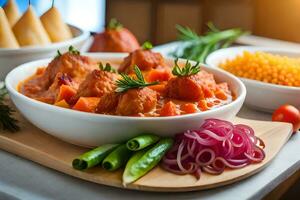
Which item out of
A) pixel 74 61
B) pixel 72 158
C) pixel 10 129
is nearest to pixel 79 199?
pixel 72 158

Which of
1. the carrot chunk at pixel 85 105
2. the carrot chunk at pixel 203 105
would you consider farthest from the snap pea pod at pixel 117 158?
the carrot chunk at pixel 203 105

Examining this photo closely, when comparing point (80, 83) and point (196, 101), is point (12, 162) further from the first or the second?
point (196, 101)

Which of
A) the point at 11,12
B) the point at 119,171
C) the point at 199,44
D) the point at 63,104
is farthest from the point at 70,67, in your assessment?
the point at 199,44

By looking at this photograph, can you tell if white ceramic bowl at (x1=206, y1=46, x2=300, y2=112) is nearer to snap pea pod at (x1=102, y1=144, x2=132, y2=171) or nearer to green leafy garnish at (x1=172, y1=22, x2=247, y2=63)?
green leafy garnish at (x1=172, y1=22, x2=247, y2=63)

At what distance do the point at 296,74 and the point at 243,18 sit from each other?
108 centimetres

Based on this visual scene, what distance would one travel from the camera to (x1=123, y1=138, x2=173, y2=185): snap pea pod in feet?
3.84

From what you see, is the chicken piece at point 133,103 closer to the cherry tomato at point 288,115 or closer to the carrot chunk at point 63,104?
the carrot chunk at point 63,104

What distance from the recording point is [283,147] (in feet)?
4.74

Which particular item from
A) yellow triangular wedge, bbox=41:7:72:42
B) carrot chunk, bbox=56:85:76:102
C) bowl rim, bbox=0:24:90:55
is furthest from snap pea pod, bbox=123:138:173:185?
yellow triangular wedge, bbox=41:7:72:42

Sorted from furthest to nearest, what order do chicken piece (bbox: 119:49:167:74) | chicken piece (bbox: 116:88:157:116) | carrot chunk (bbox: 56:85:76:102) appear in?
chicken piece (bbox: 119:49:167:74) → carrot chunk (bbox: 56:85:76:102) → chicken piece (bbox: 116:88:157:116)

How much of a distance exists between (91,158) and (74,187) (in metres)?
0.07

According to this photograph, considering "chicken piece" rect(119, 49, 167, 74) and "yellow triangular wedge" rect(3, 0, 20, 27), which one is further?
"yellow triangular wedge" rect(3, 0, 20, 27)

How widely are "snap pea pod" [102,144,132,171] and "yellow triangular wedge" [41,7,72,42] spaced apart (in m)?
0.85

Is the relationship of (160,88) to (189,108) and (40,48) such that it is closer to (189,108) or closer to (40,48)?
(189,108)
